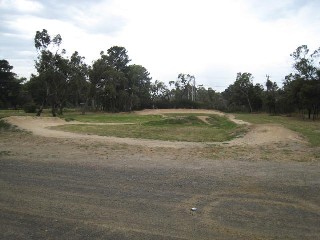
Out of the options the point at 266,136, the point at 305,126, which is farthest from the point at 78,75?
the point at 266,136

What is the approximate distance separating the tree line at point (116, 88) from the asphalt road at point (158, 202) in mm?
35891

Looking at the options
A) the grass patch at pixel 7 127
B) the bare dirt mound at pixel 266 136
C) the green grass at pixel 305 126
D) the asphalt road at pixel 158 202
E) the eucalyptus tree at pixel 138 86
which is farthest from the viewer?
the eucalyptus tree at pixel 138 86

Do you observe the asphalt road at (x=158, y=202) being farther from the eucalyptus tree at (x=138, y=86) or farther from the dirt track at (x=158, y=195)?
the eucalyptus tree at (x=138, y=86)

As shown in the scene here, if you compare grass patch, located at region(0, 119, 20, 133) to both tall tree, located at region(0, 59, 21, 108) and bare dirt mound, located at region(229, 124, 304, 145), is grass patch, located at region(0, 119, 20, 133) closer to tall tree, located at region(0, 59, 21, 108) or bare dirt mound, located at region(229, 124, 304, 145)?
bare dirt mound, located at region(229, 124, 304, 145)

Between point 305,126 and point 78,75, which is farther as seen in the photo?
point 78,75

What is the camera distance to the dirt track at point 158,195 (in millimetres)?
5527

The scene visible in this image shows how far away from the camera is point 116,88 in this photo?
68812 mm

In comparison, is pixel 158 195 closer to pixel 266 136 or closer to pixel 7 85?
pixel 266 136

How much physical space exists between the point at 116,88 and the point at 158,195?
206ft

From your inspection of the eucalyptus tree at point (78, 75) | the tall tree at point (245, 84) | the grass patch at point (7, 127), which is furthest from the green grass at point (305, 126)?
the tall tree at point (245, 84)

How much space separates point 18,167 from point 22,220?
4703mm

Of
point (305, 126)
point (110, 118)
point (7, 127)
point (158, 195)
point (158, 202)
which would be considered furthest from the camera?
point (110, 118)

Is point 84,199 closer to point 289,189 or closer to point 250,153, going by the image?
point 289,189

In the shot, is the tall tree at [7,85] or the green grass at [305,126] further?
the tall tree at [7,85]
